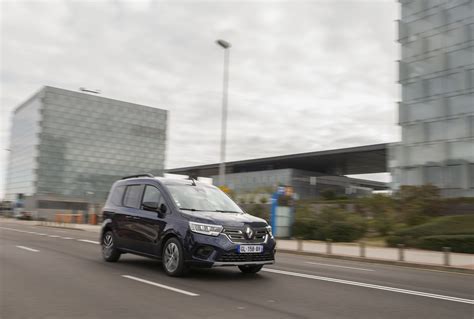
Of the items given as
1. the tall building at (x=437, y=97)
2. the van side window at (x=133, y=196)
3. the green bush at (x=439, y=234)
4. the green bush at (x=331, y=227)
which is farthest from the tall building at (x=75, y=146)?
the van side window at (x=133, y=196)

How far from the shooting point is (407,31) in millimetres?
39656

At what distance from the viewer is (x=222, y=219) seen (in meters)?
8.72

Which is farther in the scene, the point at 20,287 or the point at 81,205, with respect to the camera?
the point at 81,205

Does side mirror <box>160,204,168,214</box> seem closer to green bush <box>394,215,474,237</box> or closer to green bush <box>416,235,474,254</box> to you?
green bush <box>416,235,474,254</box>

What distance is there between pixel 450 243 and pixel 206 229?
559 inches

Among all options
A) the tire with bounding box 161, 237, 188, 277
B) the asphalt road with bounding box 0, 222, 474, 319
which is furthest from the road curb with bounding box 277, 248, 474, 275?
the tire with bounding box 161, 237, 188, 277

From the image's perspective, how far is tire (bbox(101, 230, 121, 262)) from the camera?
11.1m

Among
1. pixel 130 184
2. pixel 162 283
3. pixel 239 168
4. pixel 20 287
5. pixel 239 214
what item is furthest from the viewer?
pixel 239 168

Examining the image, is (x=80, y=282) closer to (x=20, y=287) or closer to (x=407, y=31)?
(x=20, y=287)

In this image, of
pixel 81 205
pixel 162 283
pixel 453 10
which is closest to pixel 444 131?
pixel 453 10

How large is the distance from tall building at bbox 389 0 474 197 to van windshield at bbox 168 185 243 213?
2626 cm

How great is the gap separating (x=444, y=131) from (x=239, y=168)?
1896 inches

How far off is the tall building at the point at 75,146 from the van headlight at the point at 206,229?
4806 inches

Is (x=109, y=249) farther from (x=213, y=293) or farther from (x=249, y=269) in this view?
(x=213, y=293)
